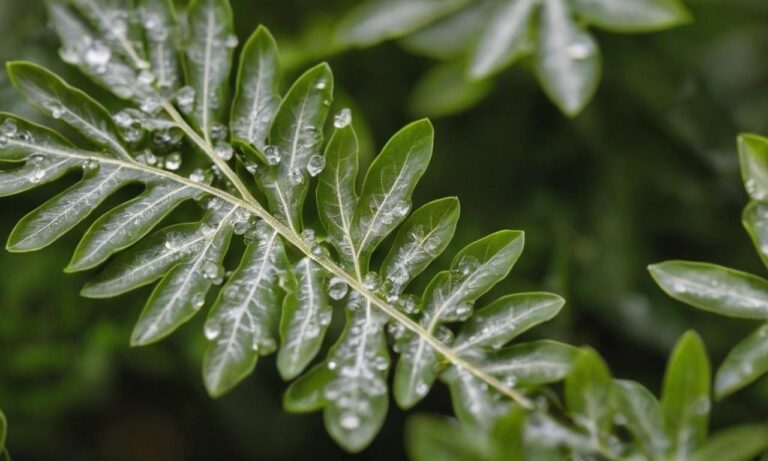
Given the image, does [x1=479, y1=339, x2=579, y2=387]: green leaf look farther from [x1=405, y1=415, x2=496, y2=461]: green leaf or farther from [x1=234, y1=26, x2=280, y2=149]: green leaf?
[x1=234, y1=26, x2=280, y2=149]: green leaf

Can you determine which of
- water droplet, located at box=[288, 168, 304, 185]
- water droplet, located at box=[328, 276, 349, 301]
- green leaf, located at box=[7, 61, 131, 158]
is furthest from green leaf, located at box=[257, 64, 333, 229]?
green leaf, located at box=[7, 61, 131, 158]

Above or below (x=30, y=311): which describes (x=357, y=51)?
above

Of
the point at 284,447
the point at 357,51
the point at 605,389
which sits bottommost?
the point at 284,447

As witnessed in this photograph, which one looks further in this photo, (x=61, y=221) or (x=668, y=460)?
(x=61, y=221)

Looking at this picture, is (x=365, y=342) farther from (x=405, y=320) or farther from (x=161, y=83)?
(x=161, y=83)

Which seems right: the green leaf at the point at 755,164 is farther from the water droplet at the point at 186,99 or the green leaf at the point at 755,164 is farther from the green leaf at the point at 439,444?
the water droplet at the point at 186,99

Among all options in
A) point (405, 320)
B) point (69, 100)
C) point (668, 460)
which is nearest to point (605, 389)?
point (668, 460)

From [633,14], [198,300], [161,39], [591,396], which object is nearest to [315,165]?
[198,300]
